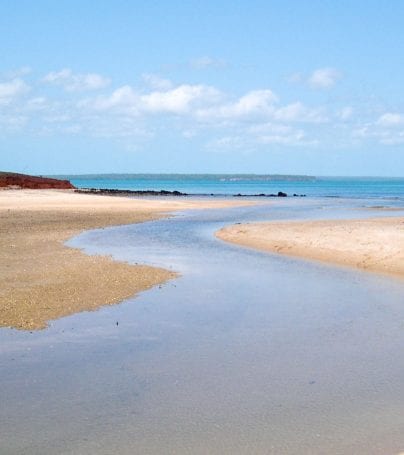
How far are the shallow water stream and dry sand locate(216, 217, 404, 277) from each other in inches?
151

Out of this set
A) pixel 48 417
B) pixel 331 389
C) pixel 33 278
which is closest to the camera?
pixel 48 417

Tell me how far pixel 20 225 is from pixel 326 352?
27425 millimetres

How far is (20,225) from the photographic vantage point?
1364 inches

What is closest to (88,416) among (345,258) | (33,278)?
(33,278)

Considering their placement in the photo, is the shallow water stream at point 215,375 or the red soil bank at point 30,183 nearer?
the shallow water stream at point 215,375

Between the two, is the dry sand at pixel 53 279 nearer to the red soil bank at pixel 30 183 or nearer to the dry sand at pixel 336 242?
the dry sand at pixel 336 242

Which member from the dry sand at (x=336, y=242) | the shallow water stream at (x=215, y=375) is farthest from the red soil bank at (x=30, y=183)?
the shallow water stream at (x=215, y=375)

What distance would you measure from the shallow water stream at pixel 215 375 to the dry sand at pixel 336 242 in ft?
12.6

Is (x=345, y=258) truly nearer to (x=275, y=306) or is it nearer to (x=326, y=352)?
(x=275, y=306)

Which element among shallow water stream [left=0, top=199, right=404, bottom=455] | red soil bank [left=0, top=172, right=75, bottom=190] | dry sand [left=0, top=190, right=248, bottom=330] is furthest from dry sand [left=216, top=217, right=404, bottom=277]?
red soil bank [left=0, top=172, right=75, bottom=190]

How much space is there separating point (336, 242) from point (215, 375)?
50.7 feet

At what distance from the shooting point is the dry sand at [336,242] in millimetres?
19761

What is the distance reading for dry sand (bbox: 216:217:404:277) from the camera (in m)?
19.8

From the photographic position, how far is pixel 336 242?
23438mm
